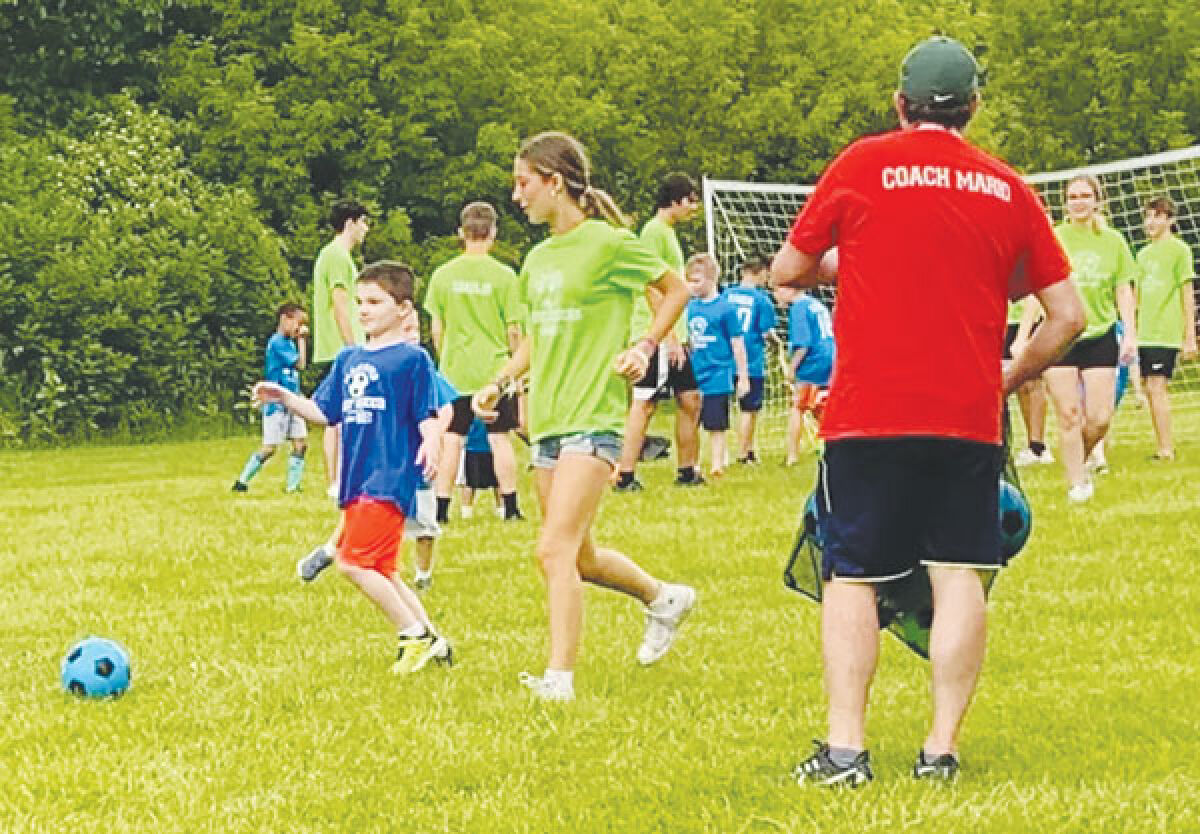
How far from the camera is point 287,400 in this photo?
321 inches

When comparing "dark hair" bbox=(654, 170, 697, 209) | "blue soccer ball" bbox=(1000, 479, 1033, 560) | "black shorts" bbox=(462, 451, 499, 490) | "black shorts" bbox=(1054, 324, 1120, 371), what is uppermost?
"dark hair" bbox=(654, 170, 697, 209)

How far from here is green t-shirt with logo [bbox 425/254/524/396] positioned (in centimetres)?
1320

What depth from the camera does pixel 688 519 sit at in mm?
13016

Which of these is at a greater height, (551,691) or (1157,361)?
(551,691)

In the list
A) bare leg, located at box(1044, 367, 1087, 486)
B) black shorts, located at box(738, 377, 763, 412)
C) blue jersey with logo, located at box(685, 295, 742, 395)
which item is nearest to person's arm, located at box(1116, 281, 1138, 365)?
bare leg, located at box(1044, 367, 1087, 486)

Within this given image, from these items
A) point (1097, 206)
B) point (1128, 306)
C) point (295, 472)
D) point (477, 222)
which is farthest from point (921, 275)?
point (295, 472)

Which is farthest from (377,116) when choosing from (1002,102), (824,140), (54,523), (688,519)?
(688,519)

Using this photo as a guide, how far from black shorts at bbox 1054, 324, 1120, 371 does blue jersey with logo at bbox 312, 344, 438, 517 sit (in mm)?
6265

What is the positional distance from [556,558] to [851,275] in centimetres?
204

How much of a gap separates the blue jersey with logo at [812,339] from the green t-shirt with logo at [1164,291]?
8.78ft

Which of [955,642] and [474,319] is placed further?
[474,319]

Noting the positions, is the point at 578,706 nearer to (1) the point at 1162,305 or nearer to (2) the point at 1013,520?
(2) the point at 1013,520

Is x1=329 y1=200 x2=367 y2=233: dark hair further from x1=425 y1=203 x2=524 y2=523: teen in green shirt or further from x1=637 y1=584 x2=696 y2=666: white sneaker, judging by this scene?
x1=637 y1=584 x2=696 y2=666: white sneaker

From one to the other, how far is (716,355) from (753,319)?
606mm
